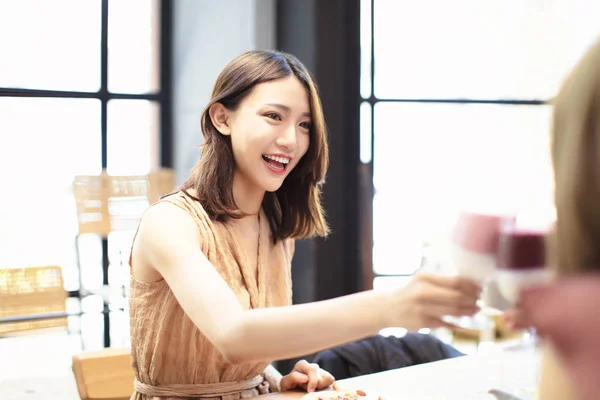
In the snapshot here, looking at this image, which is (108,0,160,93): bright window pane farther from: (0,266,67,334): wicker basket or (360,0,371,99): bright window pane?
(0,266,67,334): wicker basket

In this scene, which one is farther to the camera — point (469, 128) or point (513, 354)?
point (469, 128)

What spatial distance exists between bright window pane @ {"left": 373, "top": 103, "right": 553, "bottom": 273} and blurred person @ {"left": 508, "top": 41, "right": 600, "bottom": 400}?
11.8 feet

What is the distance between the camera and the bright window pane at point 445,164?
427cm

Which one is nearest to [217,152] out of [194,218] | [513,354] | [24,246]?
[194,218]

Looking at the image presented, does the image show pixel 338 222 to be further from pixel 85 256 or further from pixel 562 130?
pixel 562 130

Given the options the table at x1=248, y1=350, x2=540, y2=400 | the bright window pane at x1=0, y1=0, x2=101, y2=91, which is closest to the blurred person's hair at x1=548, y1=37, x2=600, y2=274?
the table at x1=248, y1=350, x2=540, y2=400

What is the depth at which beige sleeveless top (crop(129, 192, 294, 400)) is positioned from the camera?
1675 millimetres

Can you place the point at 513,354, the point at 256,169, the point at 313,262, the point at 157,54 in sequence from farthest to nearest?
1. the point at 157,54
2. the point at 313,262
3. the point at 513,354
4. the point at 256,169

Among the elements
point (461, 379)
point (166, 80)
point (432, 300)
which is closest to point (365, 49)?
point (166, 80)

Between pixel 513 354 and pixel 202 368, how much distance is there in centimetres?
90

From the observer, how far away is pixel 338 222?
3967 millimetres

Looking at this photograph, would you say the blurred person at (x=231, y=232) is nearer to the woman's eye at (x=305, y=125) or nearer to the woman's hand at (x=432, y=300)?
the woman's eye at (x=305, y=125)

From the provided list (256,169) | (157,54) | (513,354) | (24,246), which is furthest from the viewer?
(157,54)

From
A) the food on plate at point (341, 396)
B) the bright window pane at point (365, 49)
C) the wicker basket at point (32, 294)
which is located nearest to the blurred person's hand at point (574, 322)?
the food on plate at point (341, 396)
